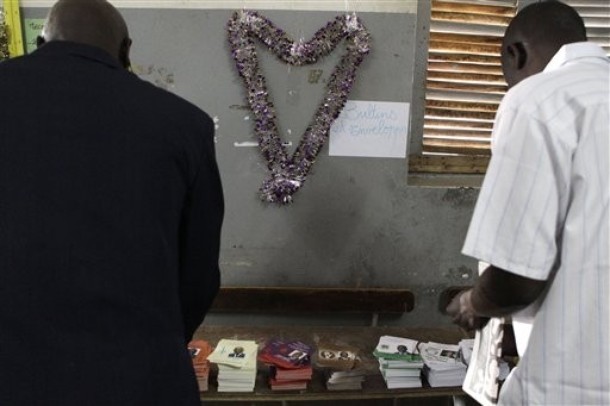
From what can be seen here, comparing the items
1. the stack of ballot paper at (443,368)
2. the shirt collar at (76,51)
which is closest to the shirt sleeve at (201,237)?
the shirt collar at (76,51)

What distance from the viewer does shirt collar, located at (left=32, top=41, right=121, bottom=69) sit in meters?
1.23

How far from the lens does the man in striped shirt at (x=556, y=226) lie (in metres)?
1.04

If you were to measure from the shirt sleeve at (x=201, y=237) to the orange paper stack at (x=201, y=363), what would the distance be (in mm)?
791

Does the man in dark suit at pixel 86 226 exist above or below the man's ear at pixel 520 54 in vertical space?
below

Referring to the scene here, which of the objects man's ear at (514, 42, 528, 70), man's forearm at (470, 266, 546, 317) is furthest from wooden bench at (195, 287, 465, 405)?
man's ear at (514, 42, 528, 70)

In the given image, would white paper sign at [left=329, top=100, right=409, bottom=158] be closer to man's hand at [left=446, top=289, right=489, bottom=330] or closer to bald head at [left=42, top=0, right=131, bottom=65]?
man's hand at [left=446, top=289, right=489, bottom=330]

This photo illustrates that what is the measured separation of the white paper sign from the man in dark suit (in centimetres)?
160

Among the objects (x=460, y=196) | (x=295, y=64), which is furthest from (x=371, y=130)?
(x=460, y=196)

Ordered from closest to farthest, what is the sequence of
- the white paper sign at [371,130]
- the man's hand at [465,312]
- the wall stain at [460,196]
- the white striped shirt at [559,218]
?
1. the white striped shirt at [559,218]
2. the man's hand at [465,312]
3. the white paper sign at [371,130]
4. the wall stain at [460,196]

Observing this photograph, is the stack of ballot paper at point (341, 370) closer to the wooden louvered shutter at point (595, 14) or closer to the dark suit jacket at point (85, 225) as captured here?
the dark suit jacket at point (85, 225)

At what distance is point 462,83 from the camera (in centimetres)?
295

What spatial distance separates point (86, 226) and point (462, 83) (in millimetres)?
2395

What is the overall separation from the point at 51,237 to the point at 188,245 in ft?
1.27

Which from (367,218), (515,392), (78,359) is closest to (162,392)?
(78,359)
